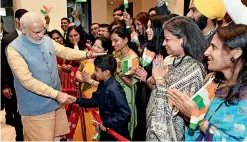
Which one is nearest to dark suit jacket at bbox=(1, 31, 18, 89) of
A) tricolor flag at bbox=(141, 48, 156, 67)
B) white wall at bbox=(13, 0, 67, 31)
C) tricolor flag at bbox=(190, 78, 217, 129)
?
tricolor flag at bbox=(141, 48, 156, 67)

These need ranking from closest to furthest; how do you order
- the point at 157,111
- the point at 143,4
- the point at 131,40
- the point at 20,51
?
the point at 157,111
the point at 20,51
the point at 131,40
the point at 143,4

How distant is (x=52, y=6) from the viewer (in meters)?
5.47

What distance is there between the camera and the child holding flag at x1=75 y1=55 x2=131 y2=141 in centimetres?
178

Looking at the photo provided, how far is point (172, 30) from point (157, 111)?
0.44 m

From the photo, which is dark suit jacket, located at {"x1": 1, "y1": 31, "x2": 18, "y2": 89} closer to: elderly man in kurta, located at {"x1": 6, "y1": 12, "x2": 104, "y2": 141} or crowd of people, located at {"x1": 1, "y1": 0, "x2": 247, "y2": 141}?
crowd of people, located at {"x1": 1, "y1": 0, "x2": 247, "y2": 141}

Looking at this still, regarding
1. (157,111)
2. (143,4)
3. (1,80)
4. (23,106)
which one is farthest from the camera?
(143,4)

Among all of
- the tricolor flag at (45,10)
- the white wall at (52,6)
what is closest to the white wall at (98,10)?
the white wall at (52,6)

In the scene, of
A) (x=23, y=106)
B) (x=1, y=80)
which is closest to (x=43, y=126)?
(x=23, y=106)

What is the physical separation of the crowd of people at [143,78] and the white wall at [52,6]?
237 cm

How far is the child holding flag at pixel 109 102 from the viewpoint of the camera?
178 cm

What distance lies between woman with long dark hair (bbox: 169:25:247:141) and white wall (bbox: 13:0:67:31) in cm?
466

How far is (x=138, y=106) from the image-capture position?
2.18 meters

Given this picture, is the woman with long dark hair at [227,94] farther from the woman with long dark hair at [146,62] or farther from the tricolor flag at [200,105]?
the woman with long dark hair at [146,62]

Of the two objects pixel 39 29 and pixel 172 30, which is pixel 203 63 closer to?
pixel 172 30
